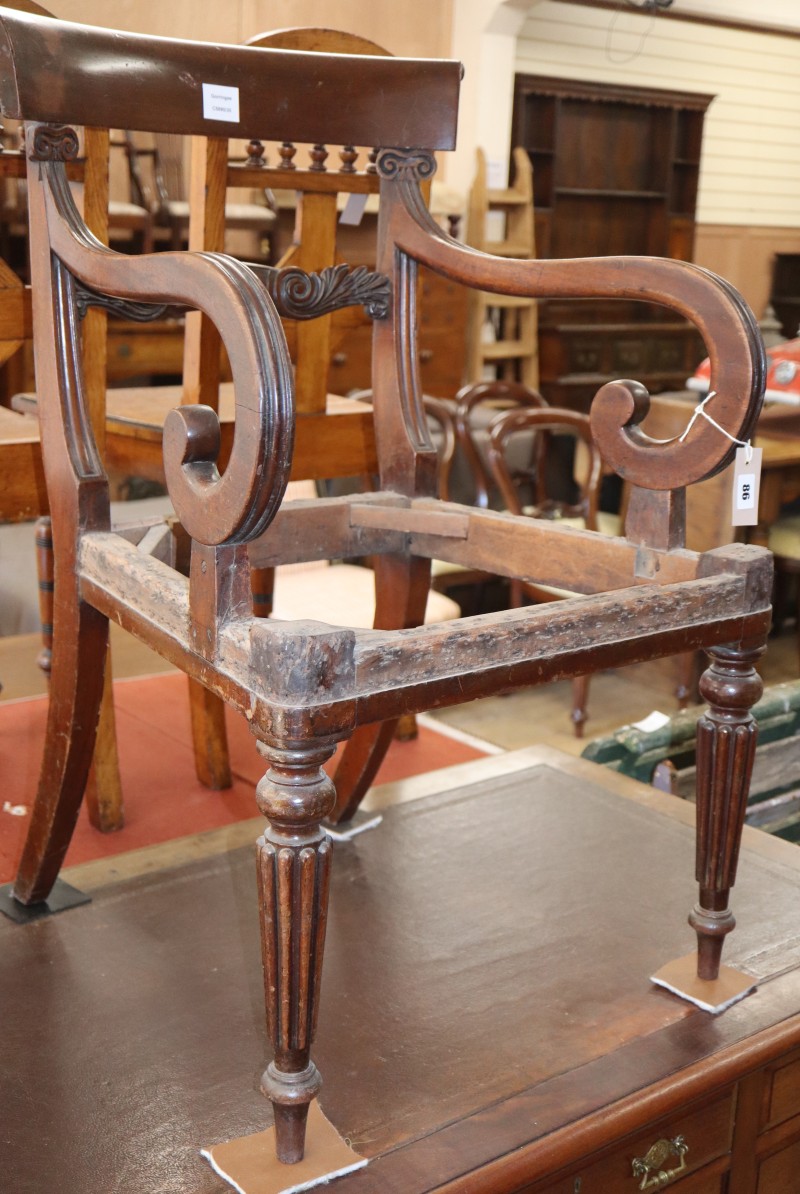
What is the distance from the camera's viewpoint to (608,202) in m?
6.61

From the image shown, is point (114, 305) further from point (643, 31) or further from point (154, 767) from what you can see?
point (643, 31)

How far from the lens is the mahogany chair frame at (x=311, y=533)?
28.9 inches

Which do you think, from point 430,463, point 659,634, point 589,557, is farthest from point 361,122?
point 659,634

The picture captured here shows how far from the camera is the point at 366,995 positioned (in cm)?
105

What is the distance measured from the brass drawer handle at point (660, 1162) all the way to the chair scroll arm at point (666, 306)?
1.70 feet

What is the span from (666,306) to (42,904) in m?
0.78

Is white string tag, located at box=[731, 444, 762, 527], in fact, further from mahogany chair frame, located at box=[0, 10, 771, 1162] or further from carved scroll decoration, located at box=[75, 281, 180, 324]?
carved scroll decoration, located at box=[75, 281, 180, 324]

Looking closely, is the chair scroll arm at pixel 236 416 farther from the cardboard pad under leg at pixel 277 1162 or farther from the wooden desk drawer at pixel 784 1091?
the wooden desk drawer at pixel 784 1091

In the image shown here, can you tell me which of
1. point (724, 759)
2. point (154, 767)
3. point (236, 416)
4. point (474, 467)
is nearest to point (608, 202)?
point (474, 467)

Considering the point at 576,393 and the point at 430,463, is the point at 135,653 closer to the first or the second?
the point at 430,463

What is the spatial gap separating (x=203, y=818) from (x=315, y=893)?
802 mm

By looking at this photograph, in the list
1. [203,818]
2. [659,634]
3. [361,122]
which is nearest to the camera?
[659,634]

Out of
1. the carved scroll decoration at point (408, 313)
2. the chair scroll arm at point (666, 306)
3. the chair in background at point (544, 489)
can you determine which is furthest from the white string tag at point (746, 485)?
the chair in background at point (544, 489)

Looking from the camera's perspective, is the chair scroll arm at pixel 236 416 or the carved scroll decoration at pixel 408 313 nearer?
the chair scroll arm at pixel 236 416
